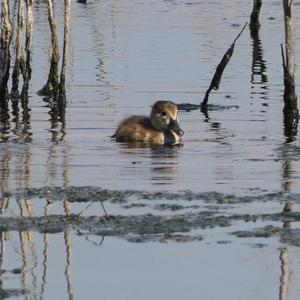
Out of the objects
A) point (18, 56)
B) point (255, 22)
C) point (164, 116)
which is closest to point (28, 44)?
point (18, 56)

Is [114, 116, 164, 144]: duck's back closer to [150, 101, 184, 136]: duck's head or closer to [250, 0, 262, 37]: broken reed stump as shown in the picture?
[150, 101, 184, 136]: duck's head

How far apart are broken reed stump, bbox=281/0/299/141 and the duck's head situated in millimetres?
1491

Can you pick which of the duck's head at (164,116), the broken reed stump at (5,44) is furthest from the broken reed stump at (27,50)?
the duck's head at (164,116)

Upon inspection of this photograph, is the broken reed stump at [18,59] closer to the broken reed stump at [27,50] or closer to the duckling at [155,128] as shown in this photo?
the broken reed stump at [27,50]

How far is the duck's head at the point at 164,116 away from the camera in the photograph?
1609cm

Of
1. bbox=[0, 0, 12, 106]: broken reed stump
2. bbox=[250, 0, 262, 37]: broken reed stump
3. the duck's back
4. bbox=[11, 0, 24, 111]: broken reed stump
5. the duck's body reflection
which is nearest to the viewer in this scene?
the duck's body reflection

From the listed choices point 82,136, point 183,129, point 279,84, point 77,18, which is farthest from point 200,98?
point 77,18

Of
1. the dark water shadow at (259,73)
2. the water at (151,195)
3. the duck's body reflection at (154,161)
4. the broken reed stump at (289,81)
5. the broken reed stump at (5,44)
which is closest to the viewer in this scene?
the water at (151,195)

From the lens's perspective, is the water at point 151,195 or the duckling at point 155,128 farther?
the duckling at point 155,128

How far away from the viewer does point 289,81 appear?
54.8 feet

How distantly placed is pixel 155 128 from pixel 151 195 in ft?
15.6

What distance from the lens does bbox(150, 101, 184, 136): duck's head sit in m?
16.1

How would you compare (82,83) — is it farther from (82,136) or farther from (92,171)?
(92,171)

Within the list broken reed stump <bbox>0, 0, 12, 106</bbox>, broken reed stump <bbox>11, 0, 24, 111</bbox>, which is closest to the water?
broken reed stump <bbox>11, 0, 24, 111</bbox>
